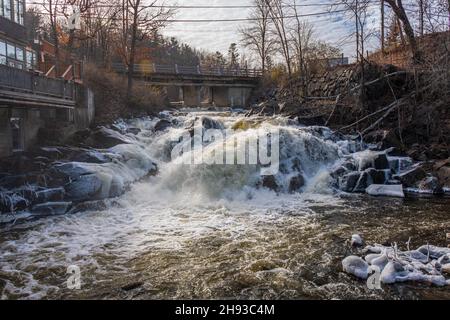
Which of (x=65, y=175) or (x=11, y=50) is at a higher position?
(x=11, y=50)

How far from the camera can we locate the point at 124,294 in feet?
20.3

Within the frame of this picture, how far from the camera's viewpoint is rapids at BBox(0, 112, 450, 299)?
254 inches

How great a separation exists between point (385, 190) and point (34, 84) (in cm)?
1262

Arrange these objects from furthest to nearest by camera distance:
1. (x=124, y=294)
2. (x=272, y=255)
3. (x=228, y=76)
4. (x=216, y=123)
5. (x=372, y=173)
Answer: (x=228, y=76)
(x=216, y=123)
(x=372, y=173)
(x=272, y=255)
(x=124, y=294)

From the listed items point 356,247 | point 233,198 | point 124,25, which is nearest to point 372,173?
point 233,198

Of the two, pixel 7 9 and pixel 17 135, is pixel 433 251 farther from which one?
pixel 7 9

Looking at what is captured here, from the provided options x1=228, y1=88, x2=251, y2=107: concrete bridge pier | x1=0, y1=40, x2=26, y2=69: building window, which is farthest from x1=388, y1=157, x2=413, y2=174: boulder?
x1=228, y1=88, x2=251, y2=107: concrete bridge pier

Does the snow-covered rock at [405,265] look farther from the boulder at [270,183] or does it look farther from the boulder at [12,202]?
the boulder at [12,202]

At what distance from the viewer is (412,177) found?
47.6 ft

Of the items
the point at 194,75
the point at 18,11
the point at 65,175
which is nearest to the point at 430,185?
→ the point at 65,175

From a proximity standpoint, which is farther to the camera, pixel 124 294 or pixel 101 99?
pixel 101 99

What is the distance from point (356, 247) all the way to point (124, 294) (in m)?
4.79

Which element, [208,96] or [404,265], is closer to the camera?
[404,265]
